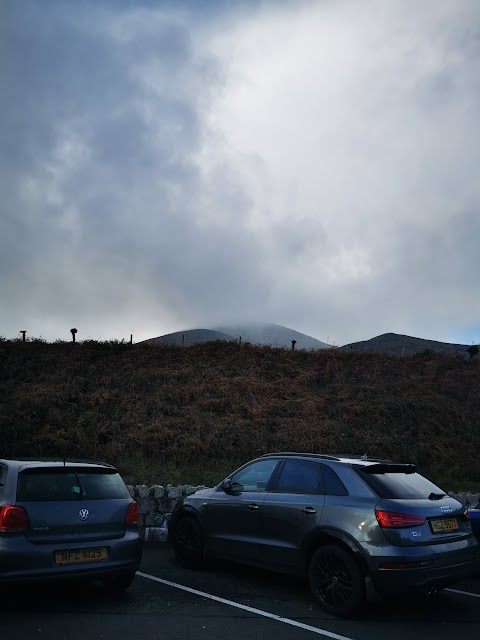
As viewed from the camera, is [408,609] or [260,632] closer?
[260,632]

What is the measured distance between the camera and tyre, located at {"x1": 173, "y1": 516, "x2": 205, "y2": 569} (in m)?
7.79

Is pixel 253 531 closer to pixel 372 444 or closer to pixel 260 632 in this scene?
pixel 260 632

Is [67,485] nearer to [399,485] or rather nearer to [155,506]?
[399,485]

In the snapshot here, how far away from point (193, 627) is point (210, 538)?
2.05 meters

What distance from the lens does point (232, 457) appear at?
14016 mm

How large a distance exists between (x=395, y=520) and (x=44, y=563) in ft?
11.3

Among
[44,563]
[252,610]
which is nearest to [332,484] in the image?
[252,610]

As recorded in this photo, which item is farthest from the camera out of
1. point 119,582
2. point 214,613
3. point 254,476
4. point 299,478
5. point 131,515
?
point 254,476

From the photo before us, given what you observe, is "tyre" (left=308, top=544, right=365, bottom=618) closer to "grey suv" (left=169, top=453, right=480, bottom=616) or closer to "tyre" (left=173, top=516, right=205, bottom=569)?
"grey suv" (left=169, top=453, right=480, bottom=616)

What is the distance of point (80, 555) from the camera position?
5898 millimetres

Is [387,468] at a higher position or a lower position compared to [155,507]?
higher

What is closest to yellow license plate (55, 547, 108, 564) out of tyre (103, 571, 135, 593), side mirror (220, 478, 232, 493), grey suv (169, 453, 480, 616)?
tyre (103, 571, 135, 593)

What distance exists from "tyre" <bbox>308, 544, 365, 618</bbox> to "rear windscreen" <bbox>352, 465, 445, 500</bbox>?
73 cm

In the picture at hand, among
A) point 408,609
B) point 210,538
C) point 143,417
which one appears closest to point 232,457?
Result: point 143,417
